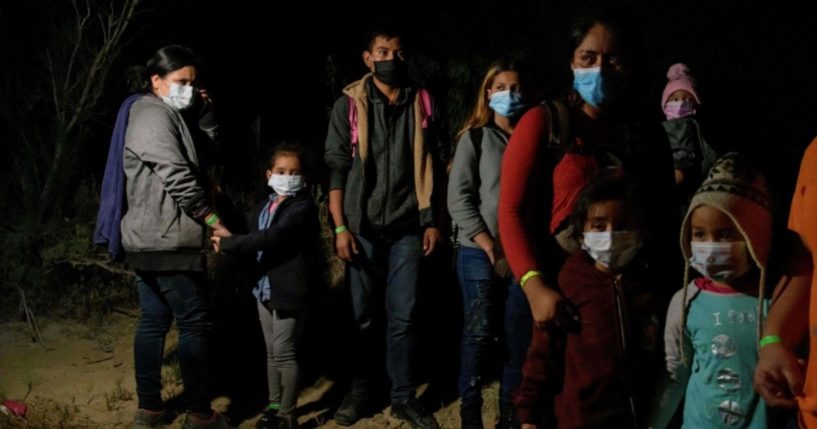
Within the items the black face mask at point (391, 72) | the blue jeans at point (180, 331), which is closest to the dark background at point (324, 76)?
the blue jeans at point (180, 331)

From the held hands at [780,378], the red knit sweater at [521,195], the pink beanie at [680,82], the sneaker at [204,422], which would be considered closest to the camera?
the held hands at [780,378]

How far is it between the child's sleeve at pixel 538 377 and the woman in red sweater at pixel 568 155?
111 mm

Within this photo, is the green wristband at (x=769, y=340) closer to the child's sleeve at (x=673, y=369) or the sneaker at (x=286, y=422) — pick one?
the child's sleeve at (x=673, y=369)

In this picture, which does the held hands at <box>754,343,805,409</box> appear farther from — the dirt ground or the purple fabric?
the purple fabric

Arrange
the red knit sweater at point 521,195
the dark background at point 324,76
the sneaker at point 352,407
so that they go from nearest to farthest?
1. the red knit sweater at point 521,195
2. the sneaker at point 352,407
3. the dark background at point 324,76

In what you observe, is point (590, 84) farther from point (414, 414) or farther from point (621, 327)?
point (414, 414)

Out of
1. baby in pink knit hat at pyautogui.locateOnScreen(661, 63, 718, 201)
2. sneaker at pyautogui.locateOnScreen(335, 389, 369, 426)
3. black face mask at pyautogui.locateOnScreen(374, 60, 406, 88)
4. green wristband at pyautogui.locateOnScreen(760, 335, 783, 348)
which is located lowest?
sneaker at pyautogui.locateOnScreen(335, 389, 369, 426)

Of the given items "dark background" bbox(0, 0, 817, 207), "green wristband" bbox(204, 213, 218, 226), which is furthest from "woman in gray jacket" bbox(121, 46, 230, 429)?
"dark background" bbox(0, 0, 817, 207)

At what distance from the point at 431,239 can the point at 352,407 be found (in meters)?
1.13

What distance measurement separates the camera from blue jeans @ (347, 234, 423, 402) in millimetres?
4840

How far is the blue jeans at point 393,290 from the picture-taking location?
15.9 ft

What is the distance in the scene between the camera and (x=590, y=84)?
9.86ft

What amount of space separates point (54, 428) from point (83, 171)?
12.0ft

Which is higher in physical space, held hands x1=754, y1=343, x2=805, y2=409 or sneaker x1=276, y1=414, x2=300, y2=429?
held hands x1=754, y1=343, x2=805, y2=409
